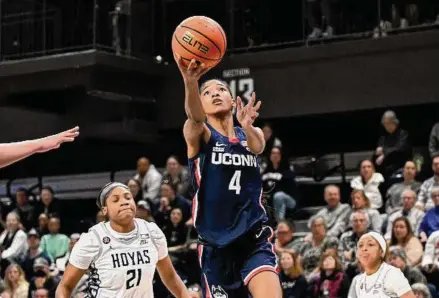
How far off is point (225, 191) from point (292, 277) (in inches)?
208

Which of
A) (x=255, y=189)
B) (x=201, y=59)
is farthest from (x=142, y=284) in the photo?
(x=201, y=59)

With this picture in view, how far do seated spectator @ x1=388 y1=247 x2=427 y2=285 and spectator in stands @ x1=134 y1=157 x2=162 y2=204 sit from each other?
5.09 metres

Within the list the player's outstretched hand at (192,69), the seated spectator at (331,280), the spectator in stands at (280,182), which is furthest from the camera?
the spectator in stands at (280,182)

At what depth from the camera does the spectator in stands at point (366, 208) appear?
12.9 metres

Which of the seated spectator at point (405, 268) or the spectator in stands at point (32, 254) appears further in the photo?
the spectator in stands at point (32, 254)

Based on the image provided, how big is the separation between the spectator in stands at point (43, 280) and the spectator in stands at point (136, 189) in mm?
1792

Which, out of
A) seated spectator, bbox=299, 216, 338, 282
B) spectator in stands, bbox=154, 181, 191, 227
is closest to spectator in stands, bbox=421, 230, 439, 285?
seated spectator, bbox=299, 216, 338, 282

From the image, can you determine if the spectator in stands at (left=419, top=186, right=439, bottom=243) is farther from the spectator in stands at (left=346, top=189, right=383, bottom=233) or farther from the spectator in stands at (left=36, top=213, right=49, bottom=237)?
the spectator in stands at (left=36, top=213, right=49, bottom=237)

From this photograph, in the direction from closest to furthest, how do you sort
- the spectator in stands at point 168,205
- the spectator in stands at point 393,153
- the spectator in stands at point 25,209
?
the spectator in stands at point 393,153
the spectator in stands at point 168,205
the spectator in stands at point 25,209

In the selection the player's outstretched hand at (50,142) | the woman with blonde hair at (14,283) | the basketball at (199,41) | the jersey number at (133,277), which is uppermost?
the basketball at (199,41)

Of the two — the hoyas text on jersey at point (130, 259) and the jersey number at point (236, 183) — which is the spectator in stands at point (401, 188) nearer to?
the hoyas text on jersey at point (130, 259)

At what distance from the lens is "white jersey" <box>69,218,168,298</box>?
7.62 metres

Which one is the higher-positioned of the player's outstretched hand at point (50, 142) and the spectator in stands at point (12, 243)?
the player's outstretched hand at point (50, 142)

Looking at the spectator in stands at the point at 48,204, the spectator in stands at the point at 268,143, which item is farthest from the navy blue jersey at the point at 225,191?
the spectator in stands at the point at 48,204
